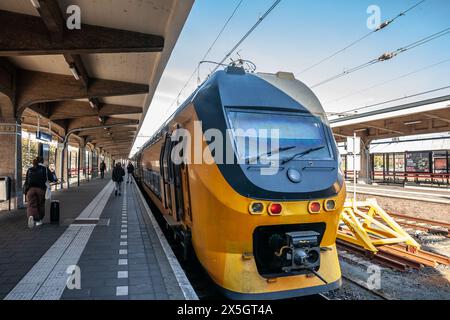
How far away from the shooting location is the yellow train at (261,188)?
4.00 m

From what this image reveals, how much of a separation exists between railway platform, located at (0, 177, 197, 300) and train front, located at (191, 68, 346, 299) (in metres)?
0.80

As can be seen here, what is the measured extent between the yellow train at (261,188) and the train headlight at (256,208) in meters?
0.01

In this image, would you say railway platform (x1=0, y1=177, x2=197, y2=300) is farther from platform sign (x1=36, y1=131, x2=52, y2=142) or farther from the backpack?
platform sign (x1=36, y1=131, x2=52, y2=142)

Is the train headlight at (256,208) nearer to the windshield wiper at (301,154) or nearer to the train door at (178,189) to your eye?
the windshield wiper at (301,154)

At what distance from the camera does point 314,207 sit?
4.30 m

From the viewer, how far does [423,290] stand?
5.63 m

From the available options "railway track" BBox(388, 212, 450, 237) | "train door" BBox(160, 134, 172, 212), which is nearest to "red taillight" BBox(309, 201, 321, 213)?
"train door" BBox(160, 134, 172, 212)

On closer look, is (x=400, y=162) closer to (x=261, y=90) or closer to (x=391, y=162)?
(x=391, y=162)

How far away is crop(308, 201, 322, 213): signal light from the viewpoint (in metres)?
4.26

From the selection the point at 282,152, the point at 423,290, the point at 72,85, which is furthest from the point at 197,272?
the point at 72,85

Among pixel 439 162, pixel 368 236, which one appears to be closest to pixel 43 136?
pixel 368 236

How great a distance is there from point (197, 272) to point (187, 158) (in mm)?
2151

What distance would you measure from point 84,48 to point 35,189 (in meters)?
3.70

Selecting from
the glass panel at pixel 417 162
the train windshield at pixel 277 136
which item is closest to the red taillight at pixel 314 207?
the train windshield at pixel 277 136
